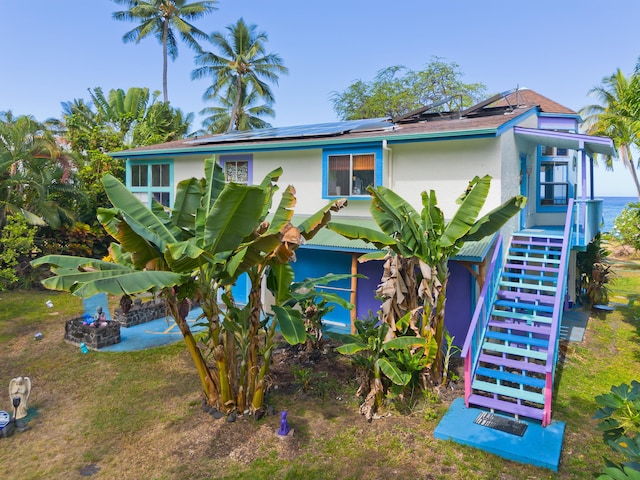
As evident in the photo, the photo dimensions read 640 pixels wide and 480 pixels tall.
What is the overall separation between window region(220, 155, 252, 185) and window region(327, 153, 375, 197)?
3592 mm

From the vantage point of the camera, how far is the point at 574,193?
1616 cm

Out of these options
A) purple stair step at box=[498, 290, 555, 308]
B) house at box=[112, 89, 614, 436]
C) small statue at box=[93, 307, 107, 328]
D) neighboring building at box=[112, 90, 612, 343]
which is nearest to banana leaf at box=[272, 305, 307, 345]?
house at box=[112, 89, 614, 436]

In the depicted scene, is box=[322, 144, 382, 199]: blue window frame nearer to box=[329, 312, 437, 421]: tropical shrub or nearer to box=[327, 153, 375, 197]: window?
box=[327, 153, 375, 197]: window

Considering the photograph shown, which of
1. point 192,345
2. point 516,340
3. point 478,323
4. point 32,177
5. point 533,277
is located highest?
point 32,177

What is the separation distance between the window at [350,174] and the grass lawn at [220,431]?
230 inches

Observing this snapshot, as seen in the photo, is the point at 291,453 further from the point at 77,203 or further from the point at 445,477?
the point at 77,203

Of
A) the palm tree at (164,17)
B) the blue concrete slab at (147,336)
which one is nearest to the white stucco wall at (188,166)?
the blue concrete slab at (147,336)

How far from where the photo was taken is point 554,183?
52.0 ft

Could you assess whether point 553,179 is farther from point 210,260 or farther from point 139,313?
point 139,313

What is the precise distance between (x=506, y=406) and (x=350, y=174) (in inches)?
308

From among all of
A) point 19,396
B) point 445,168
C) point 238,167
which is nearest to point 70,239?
point 238,167

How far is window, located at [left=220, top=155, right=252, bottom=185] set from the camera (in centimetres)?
1571

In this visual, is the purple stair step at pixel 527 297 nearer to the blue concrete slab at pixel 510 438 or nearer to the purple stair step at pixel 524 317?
the purple stair step at pixel 524 317

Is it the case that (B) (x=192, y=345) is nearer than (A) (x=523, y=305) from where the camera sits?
Yes
